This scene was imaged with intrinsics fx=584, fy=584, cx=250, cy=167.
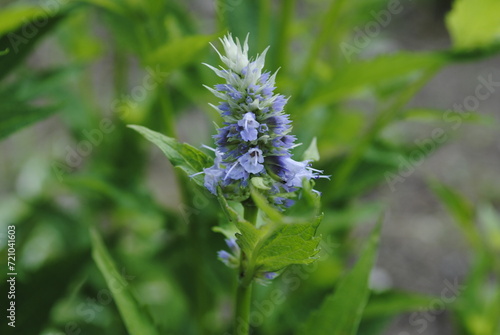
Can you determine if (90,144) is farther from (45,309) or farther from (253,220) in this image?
(253,220)

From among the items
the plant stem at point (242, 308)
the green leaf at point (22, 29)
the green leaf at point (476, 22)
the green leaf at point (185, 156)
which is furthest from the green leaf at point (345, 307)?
the green leaf at point (22, 29)

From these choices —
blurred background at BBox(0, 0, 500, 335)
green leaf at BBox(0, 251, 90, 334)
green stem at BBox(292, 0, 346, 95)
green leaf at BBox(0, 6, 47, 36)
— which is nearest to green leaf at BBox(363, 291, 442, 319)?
blurred background at BBox(0, 0, 500, 335)

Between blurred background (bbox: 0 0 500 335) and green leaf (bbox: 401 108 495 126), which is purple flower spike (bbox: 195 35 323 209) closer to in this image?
blurred background (bbox: 0 0 500 335)

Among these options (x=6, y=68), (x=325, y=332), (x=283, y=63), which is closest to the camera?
(x=325, y=332)

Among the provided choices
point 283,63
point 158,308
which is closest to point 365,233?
point 158,308

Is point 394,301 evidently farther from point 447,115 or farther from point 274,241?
point 274,241

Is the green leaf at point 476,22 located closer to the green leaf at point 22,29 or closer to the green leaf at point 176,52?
the green leaf at point 176,52

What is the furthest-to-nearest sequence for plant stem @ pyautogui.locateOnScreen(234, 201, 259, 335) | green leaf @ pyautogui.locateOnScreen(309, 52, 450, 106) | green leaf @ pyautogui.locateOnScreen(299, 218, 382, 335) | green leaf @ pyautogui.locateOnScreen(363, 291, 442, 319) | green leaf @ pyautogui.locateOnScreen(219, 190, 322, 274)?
green leaf @ pyautogui.locateOnScreen(363, 291, 442, 319) < green leaf @ pyautogui.locateOnScreen(309, 52, 450, 106) < green leaf @ pyautogui.locateOnScreen(299, 218, 382, 335) < plant stem @ pyautogui.locateOnScreen(234, 201, 259, 335) < green leaf @ pyautogui.locateOnScreen(219, 190, 322, 274)
